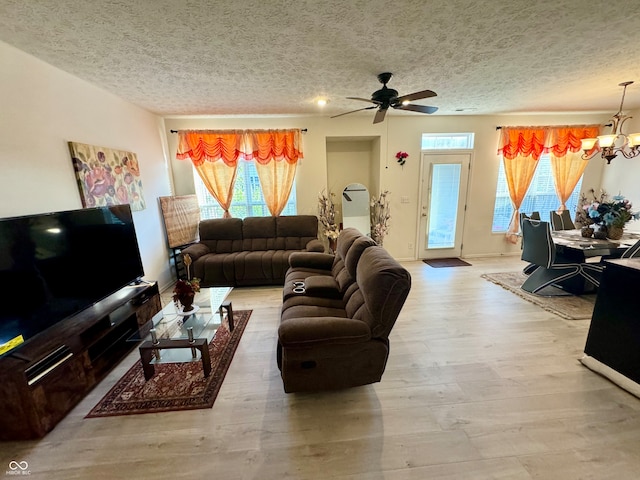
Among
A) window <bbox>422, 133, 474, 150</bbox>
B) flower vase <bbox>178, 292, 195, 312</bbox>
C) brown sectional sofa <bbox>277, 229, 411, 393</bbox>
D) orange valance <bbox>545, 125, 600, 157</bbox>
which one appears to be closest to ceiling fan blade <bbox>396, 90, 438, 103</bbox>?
brown sectional sofa <bbox>277, 229, 411, 393</bbox>

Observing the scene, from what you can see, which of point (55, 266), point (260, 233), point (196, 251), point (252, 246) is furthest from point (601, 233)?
point (55, 266)

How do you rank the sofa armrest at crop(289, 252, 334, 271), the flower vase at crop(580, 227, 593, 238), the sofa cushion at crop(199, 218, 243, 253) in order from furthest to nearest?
the sofa cushion at crop(199, 218, 243, 253), the flower vase at crop(580, 227, 593, 238), the sofa armrest at crop(289, 252, 334, 271)

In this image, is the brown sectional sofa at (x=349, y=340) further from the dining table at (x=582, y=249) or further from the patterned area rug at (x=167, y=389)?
the dining table at (x=582, y=249)

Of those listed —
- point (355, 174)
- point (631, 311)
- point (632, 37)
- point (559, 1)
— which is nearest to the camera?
point (559, 1)

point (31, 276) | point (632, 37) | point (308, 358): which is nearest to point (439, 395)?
point (308, 358)

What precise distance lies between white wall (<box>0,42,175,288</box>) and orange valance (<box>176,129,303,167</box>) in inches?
37.8

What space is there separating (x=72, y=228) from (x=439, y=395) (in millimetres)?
2975

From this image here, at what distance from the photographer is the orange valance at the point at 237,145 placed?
4160mm

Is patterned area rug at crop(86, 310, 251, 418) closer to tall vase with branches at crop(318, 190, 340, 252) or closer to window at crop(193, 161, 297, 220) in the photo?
tall vase with branches at crop(318, 190, 340, 252)

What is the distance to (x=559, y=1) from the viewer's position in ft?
5.14

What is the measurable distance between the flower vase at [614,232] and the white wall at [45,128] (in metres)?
5.54

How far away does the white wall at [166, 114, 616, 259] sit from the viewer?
4.28m

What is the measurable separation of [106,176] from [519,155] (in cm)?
629

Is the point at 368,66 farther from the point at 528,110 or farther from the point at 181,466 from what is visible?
the point at 528,110
